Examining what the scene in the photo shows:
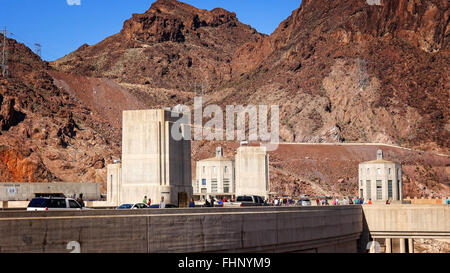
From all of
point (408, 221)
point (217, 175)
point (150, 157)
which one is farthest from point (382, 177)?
point (150, 157)

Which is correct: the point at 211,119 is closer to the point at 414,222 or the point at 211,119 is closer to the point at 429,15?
the point at 429,15

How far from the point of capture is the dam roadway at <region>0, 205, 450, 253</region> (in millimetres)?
18422

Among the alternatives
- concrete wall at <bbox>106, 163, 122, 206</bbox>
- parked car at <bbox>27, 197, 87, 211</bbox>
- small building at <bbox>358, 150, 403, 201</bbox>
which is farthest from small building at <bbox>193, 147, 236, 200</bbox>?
parked car at <bbox>27, 197, 87, 211</bbox>

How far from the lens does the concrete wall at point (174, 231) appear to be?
1836 cm

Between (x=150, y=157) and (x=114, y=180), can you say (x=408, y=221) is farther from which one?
(x=114, y=180)

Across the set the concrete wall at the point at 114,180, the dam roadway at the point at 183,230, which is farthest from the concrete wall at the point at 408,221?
the concrete wall at the point at 114,180

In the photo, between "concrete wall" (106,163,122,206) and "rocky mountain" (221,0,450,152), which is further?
"rocky mountain" (221,0,450,152)

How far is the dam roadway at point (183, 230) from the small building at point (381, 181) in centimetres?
1992

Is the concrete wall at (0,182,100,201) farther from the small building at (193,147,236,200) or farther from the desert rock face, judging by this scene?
the desert rock face

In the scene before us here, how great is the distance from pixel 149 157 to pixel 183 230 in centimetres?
1010

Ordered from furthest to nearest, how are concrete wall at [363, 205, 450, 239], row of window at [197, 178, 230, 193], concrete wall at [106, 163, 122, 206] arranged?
row of window at [197, 178, 230, 193] → concrete wall at [106, 163, 122, 206] → concrete wall at [363, 205, 450, 239]

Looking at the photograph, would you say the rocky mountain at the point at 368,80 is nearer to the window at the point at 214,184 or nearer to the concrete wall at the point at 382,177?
the window at the point at 214,184

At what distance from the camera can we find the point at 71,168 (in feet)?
299

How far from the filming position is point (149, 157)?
33125 millimetres
